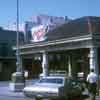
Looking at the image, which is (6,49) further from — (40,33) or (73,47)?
(73,47)

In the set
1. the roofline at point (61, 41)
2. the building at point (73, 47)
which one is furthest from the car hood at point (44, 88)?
the roofline at point (61, 41)

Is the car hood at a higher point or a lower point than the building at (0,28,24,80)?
lower

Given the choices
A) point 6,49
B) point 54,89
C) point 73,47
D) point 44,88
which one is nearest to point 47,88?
point 44,88

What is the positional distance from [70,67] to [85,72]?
10.7 ft

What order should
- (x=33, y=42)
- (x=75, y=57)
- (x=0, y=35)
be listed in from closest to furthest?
(x=33, y=42) → (x=75, y=57) → (x=0, y=35)

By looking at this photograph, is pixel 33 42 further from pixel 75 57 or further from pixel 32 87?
pixel 32 87

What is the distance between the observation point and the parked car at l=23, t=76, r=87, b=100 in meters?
19.7

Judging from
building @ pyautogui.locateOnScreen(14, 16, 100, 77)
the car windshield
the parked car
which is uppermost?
building @ pyautogui.locateOnScreen(14, 16, 100, 77)

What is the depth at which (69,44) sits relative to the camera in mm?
31734

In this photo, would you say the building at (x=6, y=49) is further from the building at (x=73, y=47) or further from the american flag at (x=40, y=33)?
the american flag at (x=40, y=33)

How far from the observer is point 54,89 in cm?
1962

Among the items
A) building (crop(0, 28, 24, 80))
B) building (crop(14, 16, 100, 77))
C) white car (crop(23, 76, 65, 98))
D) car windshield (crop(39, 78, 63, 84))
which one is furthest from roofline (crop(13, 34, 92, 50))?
building (crop(0, 28, 24, 80))

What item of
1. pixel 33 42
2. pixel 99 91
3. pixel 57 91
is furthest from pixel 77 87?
pixel 33 42

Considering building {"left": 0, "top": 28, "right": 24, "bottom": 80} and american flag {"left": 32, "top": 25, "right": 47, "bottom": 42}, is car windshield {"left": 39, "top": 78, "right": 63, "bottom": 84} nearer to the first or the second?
american flag {"left": 32, "top": 25, "right": 47, "bottom": 42}
